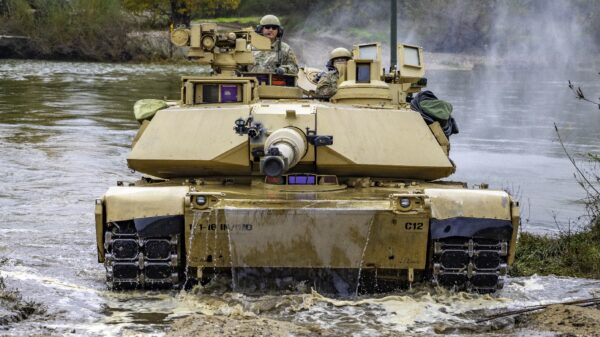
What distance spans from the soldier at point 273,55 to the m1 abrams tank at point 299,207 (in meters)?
2.51

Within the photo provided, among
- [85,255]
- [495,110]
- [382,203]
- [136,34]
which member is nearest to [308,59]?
[495,110]

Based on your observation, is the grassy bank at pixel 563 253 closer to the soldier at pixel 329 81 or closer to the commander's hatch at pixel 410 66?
the commander's hatch at pixel 410 66

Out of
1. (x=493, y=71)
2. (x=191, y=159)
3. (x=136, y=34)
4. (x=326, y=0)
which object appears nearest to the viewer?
(x=191, y=159)

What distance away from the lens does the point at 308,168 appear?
37.6 ft

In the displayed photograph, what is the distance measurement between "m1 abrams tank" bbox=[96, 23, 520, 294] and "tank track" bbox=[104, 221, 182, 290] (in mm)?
12

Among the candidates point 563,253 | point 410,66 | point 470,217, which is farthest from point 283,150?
point 563,253

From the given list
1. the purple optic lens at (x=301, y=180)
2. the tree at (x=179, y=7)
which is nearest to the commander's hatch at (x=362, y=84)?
the purple optic lens at (x=301, y=180)

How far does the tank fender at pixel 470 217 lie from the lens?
33.8ft

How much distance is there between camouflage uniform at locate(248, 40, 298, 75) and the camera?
14.7m

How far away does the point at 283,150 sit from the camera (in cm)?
1026

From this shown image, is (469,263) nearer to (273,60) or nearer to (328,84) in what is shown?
(328,84)

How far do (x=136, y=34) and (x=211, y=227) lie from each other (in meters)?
40.2

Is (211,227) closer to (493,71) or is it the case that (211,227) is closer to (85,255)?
(85,255)

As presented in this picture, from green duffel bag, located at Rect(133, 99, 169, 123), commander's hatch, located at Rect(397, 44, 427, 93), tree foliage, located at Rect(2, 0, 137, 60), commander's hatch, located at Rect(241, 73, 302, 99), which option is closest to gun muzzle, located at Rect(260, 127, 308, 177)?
commander's hatch, located at Rect(241, 73, 302, 99)
